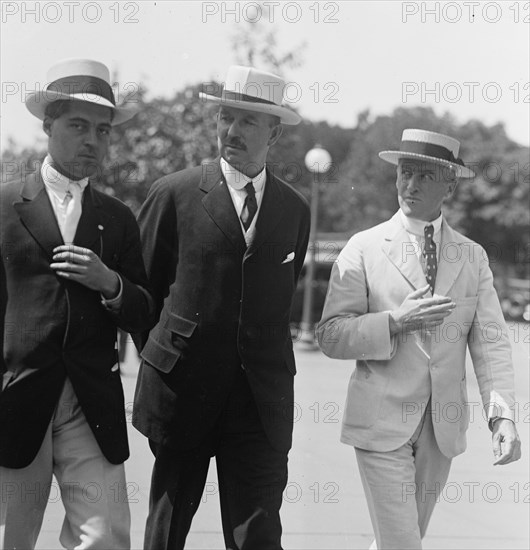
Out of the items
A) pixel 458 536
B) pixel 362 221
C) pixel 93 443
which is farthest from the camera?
pixel 362 221

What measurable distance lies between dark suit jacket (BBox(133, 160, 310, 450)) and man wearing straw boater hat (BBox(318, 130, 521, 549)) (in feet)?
1.10

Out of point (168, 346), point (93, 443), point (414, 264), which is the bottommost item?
point (93, 443)

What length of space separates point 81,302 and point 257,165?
0.94 metres

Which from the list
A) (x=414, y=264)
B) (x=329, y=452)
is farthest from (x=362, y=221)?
(x=414, y=264)

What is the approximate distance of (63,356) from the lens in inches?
137

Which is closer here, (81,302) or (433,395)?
(81,302)

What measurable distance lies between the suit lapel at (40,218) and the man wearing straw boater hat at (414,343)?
124cm

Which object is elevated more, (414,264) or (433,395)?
(414,264)

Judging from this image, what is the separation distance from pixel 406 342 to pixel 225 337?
0.79 meters

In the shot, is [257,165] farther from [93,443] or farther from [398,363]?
[93,443]

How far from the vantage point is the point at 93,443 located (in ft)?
11.5

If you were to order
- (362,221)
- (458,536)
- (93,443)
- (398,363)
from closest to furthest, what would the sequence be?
1. (93,443)
2. (398,363)
3. (458,536)
4. (362,221)

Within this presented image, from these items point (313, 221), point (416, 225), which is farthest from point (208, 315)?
point (313, 221)

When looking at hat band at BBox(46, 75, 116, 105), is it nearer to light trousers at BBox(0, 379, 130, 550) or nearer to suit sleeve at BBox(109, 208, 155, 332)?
suit sleeve at BBox(109, 208, 155, 332)
